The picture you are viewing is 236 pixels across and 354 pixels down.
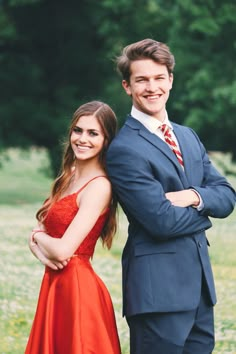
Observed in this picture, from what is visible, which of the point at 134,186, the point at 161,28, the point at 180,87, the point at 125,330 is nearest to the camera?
the point at 134,186

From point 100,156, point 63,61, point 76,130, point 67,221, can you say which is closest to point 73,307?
point 67,221

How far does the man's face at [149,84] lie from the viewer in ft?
16.3

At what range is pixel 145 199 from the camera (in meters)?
4.82

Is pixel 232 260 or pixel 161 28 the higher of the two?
pixel 161 28

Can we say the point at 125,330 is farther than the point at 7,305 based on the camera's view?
No

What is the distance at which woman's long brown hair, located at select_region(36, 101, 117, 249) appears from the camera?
17.4ft

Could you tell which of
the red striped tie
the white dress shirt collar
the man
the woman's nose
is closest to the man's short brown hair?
the man

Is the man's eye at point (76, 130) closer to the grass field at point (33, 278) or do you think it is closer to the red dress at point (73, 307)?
the red dress at point (73, 307)

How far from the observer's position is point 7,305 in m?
10.2

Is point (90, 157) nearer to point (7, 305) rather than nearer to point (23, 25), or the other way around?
point (7, 305)

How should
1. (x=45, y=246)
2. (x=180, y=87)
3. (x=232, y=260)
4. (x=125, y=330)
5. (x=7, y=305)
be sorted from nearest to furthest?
(x=45, y=246), (x=125, y=330), (x=7, y=305), (x=232, y=260), (x=180, y=87)

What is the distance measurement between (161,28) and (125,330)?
27.9 metres

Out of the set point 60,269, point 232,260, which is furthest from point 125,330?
point 232,260

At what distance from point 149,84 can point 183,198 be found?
0.74 meters
